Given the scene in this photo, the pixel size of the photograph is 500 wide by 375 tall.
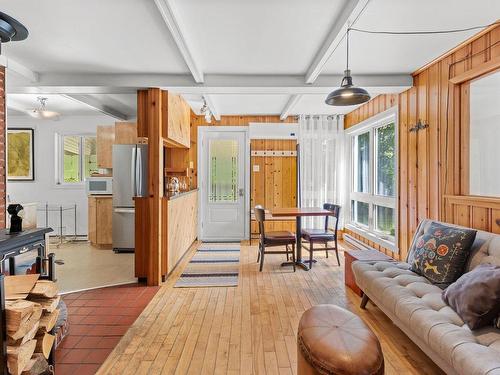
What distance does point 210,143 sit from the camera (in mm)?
6242

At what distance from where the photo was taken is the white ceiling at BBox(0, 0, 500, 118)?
2.28 m

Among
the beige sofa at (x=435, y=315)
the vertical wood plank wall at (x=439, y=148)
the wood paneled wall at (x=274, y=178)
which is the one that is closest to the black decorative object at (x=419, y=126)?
the vertical wood plank wall at (x=439, y=148)

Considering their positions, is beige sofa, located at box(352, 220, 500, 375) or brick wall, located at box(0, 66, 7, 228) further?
brick wall, located at box(0, 66, 7, 228)

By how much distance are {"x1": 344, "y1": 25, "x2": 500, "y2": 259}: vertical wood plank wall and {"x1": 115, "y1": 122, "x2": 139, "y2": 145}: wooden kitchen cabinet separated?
13.8ft

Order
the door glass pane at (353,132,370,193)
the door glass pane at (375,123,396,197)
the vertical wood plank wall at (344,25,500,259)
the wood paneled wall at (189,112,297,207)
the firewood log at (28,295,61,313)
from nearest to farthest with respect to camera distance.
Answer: the firewood log at (28,295,61,313), the vertical wood plank wall at (344,25,500,259), the door glass pane at (375,123,396,197), the door glass pane at (353,132,370,193), the wood paneled wall at (189,112,297,207)

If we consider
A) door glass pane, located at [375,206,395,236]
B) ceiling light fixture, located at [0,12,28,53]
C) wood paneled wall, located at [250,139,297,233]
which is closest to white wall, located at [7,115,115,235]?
wood paneled wall, located at [250,139,297,233]

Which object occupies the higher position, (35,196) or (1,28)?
(1,28)

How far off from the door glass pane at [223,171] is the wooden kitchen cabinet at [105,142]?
1.85 meters

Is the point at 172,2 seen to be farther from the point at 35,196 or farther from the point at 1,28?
the point at 35,196

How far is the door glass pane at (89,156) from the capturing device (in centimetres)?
642

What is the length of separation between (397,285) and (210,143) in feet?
15.0

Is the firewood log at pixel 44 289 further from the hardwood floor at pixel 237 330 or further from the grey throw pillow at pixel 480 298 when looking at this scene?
→ the grey throw pillow at pixel 480 298

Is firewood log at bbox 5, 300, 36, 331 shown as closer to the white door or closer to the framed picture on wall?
the white door

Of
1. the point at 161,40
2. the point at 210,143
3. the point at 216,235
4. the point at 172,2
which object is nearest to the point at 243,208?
the point at 216,235
